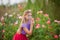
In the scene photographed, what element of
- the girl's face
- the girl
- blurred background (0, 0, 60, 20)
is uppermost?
blurred background (0, 0, 60, 20)

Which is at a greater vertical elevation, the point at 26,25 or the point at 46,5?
the point at 46,5

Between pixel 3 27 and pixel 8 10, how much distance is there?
208 mm

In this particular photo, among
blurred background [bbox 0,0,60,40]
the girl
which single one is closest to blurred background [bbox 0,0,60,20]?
blurred background [bbox 0,0,60,40]

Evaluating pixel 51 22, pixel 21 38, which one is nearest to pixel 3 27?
pixel 21 38

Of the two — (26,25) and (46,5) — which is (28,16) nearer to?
(26,25)

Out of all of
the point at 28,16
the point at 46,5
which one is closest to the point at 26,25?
the point at 28,16

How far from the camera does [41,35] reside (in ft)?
6.49

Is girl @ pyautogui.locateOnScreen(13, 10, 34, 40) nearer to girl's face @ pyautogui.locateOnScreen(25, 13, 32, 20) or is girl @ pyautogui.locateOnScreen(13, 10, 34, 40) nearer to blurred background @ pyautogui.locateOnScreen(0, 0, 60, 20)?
girl's face @ pyautogui.locateOnScreen(25, 13, 32, 20)

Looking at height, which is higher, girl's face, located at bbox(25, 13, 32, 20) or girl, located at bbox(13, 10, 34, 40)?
girl's face, located at bbox(25, 13, 32, 20)

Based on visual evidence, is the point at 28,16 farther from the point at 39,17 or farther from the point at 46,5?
the point at 46,5

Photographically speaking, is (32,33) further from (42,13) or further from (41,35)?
(42,13)

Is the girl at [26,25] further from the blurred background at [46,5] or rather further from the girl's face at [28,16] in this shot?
the blurred background at [46,5]

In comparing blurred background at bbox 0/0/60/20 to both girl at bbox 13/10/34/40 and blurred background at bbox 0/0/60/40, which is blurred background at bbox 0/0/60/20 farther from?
girl at bbox 13/10/34/40

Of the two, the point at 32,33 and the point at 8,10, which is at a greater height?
the point at 8,10
